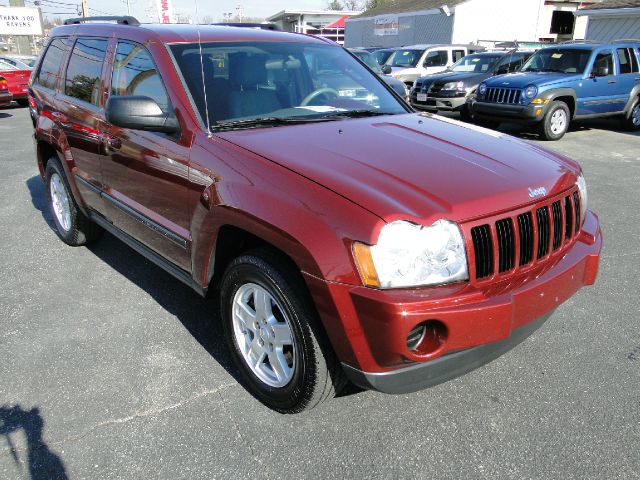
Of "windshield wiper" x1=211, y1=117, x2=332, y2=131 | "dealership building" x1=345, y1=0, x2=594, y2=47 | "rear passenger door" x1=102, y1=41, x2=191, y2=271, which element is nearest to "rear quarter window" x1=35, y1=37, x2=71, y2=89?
"rear passenger door" x1=102, y1=41, x2=191, y2=271

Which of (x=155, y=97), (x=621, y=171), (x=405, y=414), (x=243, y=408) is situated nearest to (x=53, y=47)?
(x=155, y=97)

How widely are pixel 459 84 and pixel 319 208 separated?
11367 millimetres

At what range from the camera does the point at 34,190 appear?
6.88 meters

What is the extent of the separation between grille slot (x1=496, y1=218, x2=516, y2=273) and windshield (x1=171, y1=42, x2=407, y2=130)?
4.57 ft

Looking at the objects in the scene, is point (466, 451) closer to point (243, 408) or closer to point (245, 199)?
point (243, 408)

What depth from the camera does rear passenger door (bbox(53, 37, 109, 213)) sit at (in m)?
3.74

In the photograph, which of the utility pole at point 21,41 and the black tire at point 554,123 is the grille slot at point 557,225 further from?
the utility pole at point 21,41

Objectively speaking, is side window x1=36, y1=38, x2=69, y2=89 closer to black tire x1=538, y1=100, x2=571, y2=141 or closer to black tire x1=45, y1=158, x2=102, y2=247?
black tire x1=45, y1=158, x2=102, y2=247

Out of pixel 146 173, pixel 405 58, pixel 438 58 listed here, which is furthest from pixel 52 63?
pixel 438 58

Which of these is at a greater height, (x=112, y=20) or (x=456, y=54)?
(x=112, y=20)

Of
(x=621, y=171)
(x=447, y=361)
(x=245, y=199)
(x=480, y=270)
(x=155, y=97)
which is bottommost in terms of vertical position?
(x=621, y=171)

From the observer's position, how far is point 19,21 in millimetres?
30828

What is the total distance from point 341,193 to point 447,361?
31.8 inches

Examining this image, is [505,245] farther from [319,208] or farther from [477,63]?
[477,63]
